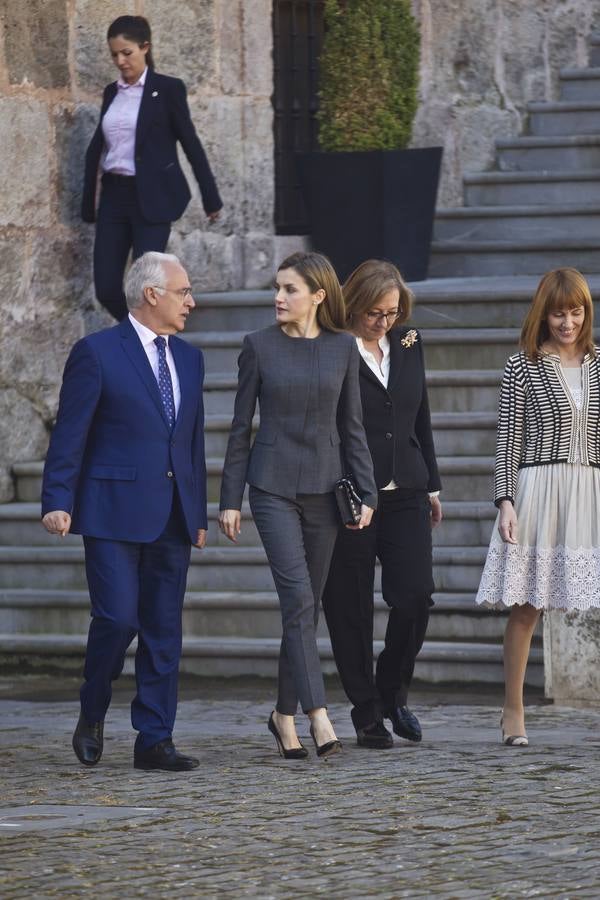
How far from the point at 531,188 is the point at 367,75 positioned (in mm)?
1929

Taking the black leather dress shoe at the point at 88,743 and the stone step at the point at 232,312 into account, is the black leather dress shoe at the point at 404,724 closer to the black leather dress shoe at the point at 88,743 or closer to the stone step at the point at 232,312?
the black leather dress shoe at the point at 88,743

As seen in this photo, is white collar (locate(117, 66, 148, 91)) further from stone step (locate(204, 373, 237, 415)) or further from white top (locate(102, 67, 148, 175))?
stone step (locate(204, 373, 237, 415))

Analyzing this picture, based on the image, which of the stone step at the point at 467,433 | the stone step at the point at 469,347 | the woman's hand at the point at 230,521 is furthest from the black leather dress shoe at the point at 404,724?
the stone step at the point at 469,347

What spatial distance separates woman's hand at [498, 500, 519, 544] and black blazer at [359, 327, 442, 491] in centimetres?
30

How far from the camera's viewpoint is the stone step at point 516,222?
12.2m

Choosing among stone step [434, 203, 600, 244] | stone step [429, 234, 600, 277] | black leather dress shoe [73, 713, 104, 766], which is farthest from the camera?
stone step [434, 203, 600, 244]

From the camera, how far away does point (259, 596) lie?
30.4 feet

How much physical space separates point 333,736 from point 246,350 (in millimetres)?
1333

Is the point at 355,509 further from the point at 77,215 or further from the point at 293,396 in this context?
the point at 77,215

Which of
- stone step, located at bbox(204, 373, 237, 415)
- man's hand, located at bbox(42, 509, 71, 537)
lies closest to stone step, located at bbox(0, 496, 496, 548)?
stone step, located at bbox(204, 373, 237, 415)

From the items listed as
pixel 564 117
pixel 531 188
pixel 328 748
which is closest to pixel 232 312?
pixel 531 188

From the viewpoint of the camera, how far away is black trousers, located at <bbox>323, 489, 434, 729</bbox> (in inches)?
289

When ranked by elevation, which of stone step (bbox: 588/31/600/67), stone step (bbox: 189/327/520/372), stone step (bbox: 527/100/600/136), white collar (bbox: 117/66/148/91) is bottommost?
stone step (bbox: 189/327/520/372)

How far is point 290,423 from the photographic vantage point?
710cm
